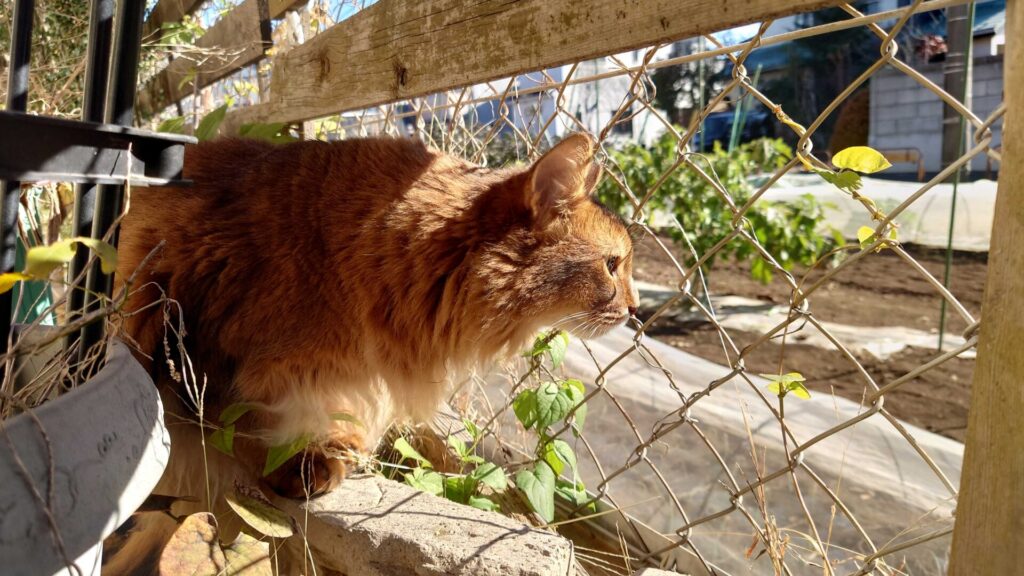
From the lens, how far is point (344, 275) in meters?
1.97

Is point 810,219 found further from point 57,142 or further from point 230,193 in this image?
point 57,142

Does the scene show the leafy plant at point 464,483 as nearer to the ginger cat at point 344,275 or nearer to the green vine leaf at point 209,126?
the ginger cat at point 344,275

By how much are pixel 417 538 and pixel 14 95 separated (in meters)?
1.24

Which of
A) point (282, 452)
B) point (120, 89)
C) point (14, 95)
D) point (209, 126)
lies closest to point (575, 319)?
point (282, 452)

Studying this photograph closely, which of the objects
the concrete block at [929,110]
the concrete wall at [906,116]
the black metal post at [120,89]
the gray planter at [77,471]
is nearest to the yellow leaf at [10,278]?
the gray planter at [77,471]

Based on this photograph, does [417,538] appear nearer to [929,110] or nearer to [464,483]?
[464,483]

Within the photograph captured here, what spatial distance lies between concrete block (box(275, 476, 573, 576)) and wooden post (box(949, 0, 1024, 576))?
91 centimetres

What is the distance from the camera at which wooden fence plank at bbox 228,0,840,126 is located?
121 centimetres

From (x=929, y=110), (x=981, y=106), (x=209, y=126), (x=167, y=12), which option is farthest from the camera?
(x=929, y=110)

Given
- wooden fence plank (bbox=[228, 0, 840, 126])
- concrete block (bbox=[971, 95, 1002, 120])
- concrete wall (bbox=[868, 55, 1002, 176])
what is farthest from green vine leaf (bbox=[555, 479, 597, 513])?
concrete wall (bbox=[868, 55, 1002, 176])

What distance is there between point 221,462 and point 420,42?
141 cm

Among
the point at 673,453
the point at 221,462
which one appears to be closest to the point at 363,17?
the point at 221,462

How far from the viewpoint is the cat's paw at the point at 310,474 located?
2.03 m

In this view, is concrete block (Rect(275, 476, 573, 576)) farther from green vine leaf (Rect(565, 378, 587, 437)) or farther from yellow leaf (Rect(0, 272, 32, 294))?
yellow leaf (Rect(0, 272, 32, 294))
